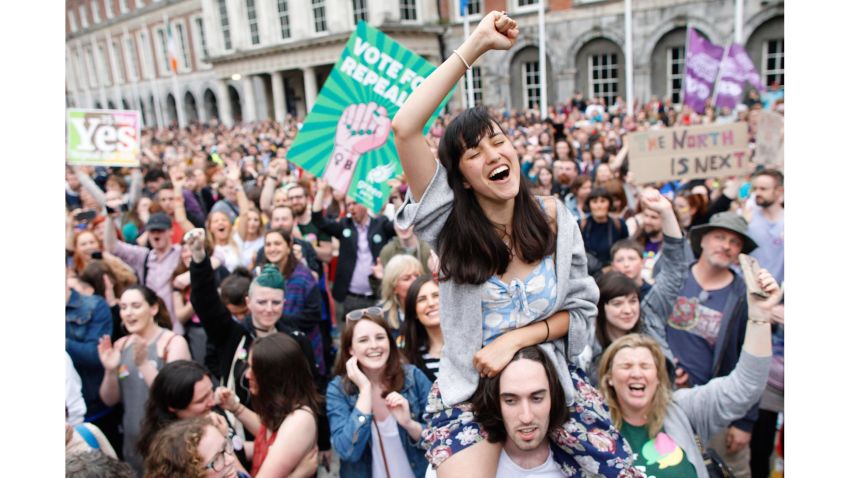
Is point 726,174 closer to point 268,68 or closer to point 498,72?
point 498,72

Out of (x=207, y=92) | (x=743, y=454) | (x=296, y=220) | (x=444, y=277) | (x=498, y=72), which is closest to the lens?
(x=444, y=277)

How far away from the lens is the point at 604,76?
79.9 ft

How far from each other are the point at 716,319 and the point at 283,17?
105 feet

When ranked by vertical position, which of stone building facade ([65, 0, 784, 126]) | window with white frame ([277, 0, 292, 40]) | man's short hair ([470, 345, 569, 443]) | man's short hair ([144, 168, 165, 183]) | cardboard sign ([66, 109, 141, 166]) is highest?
window with white frame ([277, 0, 292, 40])

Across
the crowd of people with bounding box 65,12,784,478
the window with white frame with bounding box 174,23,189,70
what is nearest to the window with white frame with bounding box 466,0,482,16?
the crowd of people with bounding box 65,12,784,478

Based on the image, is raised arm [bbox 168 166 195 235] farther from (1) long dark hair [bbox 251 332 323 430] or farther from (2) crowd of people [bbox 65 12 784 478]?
(1) long dark hair [bbox 251 332 323 430]

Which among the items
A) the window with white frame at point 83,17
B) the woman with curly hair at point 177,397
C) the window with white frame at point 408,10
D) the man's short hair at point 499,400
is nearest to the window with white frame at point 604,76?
the window with white frame at point 408,10

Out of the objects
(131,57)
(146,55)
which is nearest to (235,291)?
(146,55)

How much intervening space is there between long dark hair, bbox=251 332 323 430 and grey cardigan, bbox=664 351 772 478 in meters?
1.61

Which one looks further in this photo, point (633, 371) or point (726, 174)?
point (726, 174)

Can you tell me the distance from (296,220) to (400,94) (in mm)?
1887

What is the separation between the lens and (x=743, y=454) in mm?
3465

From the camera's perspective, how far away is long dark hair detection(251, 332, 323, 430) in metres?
2.72

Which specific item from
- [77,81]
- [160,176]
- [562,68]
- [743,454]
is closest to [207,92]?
[77,81]
